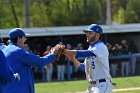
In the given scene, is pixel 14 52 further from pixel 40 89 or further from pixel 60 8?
pixel 60 8

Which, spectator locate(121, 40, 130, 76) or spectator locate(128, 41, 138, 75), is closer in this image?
spectator locate(121, 40, 130, 76)

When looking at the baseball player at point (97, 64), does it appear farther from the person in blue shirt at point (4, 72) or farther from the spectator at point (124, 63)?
the spectator at point (124, 63)

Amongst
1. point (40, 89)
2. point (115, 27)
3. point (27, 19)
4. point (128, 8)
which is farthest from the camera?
point (128, 8)

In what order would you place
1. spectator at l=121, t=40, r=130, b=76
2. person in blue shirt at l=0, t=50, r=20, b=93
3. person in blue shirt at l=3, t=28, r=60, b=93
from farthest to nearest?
spectator at l=121, t=40, r=130, b=76 → person in blue shirt at l=3, t=28, r=60, b=93 → person in blue shirt at l=0, t=50, r=20, b=93

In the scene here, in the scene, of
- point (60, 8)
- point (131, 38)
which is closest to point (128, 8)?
point (60, 8)

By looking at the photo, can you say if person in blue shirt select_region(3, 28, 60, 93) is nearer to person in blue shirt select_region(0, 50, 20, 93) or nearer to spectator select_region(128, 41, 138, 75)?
person in blue shirt select_region(0, 50, 20, 93)

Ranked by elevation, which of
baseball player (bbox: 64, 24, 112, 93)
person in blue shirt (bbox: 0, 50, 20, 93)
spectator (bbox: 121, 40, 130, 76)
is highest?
person in blue shirt (bbox: 0, 50, 20, 93)

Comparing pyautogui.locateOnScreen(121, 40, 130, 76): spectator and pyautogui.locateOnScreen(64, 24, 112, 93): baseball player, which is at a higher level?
pyautogui.locateOnScreen(64, 24, 112, 93): baseball player

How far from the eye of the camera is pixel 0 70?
6438 millimetres

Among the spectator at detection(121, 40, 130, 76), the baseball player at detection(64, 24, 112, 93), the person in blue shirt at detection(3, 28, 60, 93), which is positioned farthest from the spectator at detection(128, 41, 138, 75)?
the person in blue shirt at detection(3, 28, 60, 93)

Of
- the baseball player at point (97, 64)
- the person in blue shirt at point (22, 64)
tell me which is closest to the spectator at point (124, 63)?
the baseball player at point (97, 64)

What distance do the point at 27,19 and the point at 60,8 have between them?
15486 mm

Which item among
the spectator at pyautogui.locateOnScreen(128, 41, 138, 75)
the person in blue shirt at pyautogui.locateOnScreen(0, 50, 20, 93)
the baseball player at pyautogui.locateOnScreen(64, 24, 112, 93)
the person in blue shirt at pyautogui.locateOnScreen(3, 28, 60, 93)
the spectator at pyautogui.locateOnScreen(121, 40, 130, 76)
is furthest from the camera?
the spectator at pyautogui.locateOnScreen(128, 41, 138, 75)

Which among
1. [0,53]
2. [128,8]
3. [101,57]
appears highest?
[0,53]
